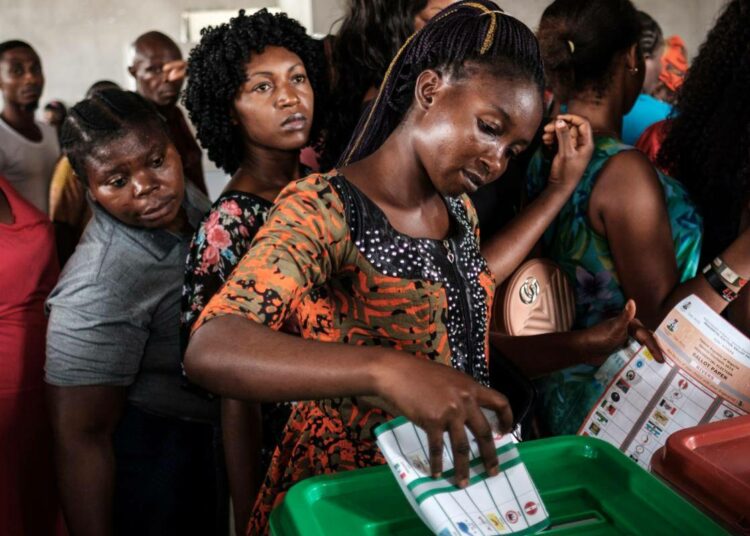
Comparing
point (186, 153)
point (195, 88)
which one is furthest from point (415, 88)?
point (186, 153)

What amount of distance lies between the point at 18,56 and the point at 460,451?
4455 mm

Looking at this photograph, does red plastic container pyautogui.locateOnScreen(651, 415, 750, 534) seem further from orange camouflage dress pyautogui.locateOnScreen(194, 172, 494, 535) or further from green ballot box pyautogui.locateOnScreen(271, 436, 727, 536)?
orange camouflage dress pyautogui.locateOnScreen(194, 172, 494, 535)

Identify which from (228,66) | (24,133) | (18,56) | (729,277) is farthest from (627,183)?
(18,56)

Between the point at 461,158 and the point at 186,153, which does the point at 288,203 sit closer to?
the point at 461,158

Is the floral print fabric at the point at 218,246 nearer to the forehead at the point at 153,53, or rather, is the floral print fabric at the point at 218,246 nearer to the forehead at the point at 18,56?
the forehead at the point at 153,53

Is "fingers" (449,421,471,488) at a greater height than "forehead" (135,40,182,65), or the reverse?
"forehead" (135,40,182,65)

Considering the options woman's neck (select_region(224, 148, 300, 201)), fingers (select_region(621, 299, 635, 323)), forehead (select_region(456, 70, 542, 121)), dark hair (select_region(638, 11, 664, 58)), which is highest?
dark hair (select_region(638, 11, 664, 58))

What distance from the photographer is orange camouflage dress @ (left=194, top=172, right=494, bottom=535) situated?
914mm

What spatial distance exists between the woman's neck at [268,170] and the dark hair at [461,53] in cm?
50

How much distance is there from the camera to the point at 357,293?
39.3 inches

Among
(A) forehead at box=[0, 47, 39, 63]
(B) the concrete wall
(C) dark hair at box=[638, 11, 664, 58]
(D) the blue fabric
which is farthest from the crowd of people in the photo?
(B) the concrete wall

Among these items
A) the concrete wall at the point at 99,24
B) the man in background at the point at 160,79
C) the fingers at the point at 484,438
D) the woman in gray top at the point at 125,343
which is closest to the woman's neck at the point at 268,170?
the woman in gray top at the point at 125,343

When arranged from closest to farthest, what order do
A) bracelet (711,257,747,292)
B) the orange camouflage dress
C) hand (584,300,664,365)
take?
the orange camouflage dress → hand (584,300,664,365) → bracelet (711,257,747,292)

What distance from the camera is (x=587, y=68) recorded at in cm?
164
